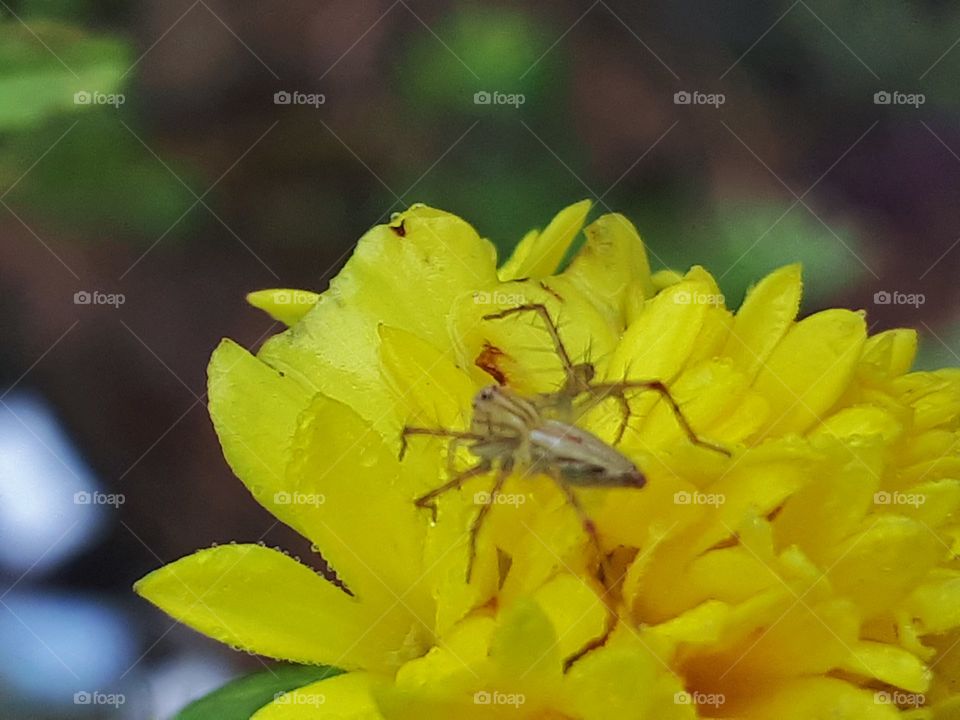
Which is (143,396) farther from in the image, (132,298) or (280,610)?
(280,610)

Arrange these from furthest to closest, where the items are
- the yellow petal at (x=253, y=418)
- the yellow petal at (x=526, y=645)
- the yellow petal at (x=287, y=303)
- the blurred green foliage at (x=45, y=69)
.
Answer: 1. the blurred green foliage at (x=45, y=69)
2. the yellow petal at (x=287, y=303)
3. the yellow petal at (x=253, y=418)
4. the yellow petal at (x=526, y=645)

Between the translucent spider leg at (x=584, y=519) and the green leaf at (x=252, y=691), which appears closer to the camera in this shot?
the translucent spider leg at (x=584, y=519)

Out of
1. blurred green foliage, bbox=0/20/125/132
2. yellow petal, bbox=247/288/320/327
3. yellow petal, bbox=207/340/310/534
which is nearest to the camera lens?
yellow petal, bbox=207/340/310/534

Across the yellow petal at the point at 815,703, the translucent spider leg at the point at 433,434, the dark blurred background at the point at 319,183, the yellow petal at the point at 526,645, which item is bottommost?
the yellow petal at the point at 815,703

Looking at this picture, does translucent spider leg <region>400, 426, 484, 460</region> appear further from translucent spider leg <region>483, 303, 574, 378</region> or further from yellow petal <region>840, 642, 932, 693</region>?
yellow petal <region>840, 642, 932, 693</region>

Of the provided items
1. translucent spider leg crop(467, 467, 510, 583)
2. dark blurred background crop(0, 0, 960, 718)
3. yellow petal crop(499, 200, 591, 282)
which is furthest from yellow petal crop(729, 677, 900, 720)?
dark blurred background crop(0, 0, 960, 718)

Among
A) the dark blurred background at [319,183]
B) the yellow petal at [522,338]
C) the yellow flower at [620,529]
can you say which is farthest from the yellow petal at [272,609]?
the dark blurred background at [319,183]

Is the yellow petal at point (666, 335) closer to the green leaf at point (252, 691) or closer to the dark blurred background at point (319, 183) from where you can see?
the green leaf at point (252, 691)

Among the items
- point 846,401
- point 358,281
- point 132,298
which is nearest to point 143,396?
point 132,298

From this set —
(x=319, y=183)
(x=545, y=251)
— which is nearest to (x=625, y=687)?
(x=545, y=251)
